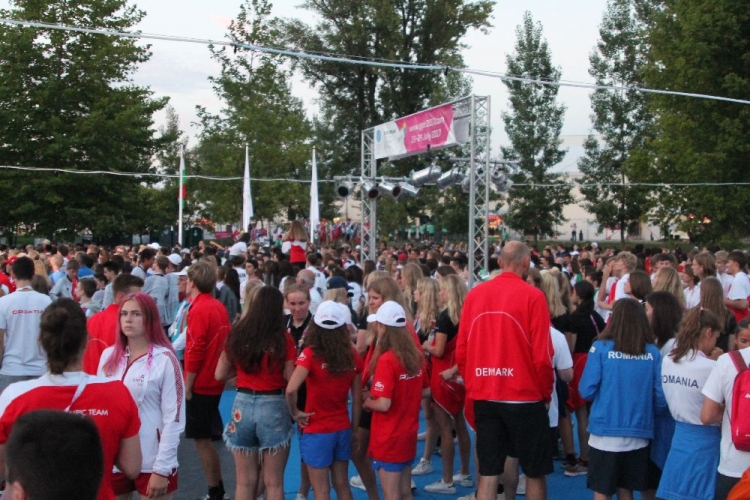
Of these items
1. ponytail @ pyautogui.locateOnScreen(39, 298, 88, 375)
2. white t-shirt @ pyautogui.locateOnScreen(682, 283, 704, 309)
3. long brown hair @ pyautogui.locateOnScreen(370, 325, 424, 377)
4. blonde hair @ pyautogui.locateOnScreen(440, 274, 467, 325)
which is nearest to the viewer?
ponytail @ pyautogui.locateOnScreen(39, 298, 88, 375)

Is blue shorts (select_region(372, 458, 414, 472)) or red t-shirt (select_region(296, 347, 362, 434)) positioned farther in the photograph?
blue shorts (select_region(372, 458, 414, 472))

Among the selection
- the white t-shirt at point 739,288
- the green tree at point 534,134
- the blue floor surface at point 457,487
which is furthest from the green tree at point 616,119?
the blue floor surface at point 457,487

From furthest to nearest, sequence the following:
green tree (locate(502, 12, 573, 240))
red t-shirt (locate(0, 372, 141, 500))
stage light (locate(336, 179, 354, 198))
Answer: green tree (locate(502, 12, 573, 240)), stage light (locate(336, 179, 354, 198)), red t-shirt (locate(0, 372, 141, 500))

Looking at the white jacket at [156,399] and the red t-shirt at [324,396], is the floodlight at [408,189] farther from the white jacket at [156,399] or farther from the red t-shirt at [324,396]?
the white jacket at [156,399]

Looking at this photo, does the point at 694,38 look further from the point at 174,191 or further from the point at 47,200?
the point at 174,191

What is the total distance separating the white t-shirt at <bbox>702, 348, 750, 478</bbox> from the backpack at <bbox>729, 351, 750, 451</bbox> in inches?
3.2

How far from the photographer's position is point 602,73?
1492 inches

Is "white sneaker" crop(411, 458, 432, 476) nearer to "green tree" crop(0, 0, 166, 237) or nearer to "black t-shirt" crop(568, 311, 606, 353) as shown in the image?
"black t-shirt" crop(568, 311, 606, 353)

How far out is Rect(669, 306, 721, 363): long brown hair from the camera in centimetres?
459

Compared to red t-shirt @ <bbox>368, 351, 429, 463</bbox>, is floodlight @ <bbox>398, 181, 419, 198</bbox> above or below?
above

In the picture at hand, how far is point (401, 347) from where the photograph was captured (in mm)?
5086

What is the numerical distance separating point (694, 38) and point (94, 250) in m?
20.9

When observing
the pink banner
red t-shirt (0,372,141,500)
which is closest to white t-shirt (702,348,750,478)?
red t-shirt (0,372,141,500)

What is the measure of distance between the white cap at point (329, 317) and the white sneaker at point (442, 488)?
2230mm
